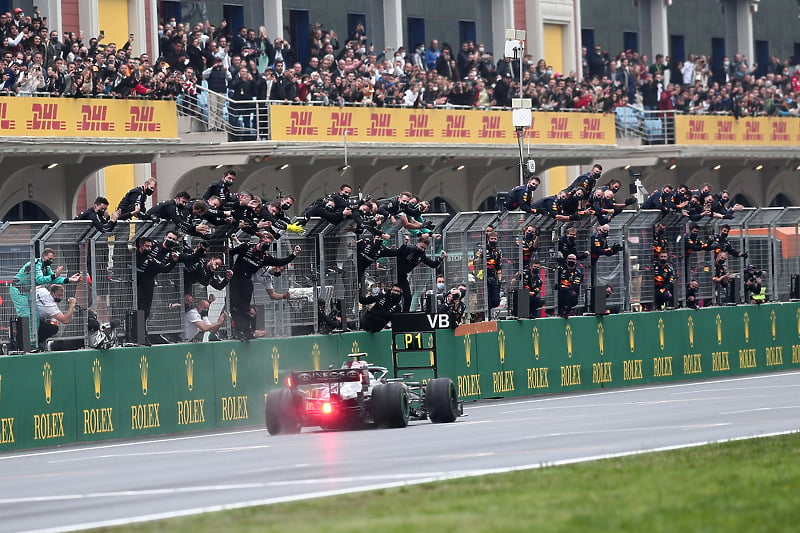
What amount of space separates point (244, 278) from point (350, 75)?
14182mm

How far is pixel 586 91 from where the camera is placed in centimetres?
4456

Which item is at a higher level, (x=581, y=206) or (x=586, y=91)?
(x=586, y=91)

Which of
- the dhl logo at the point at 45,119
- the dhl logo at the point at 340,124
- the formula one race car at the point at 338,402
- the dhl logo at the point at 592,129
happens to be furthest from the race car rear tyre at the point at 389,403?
the dhl logo at the point at 592,129

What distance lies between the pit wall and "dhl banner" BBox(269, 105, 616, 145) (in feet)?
30.1

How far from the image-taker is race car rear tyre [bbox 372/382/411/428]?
20.8 meters

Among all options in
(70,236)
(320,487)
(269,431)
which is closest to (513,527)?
(320,487)

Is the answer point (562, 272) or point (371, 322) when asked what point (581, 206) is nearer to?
point (562, 272)

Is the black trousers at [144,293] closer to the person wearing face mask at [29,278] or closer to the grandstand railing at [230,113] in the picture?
the person wearing face mask at [29,278]

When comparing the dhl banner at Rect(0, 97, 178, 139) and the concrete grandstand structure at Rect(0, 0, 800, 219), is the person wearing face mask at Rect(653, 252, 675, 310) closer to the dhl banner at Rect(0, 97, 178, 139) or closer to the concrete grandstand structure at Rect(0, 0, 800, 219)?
the concrete grandstand structure at Rect(0, 0, 800, 219)

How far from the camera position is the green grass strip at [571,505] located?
35.9ft

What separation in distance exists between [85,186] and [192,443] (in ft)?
52.9

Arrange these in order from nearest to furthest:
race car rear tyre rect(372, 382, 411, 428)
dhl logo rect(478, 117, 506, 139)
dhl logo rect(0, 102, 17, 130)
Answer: race car rear tyre rect(372, 382, 411, 428) → dhl logo rect(0, 102, 17, 130) → dhl logo rect(478, 117, 506, 139)

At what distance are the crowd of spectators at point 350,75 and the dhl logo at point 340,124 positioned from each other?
32cm

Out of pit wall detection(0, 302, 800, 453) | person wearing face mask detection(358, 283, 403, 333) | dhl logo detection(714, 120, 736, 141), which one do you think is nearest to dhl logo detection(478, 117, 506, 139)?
dhl logo detection(714, 120, 736, 141)
